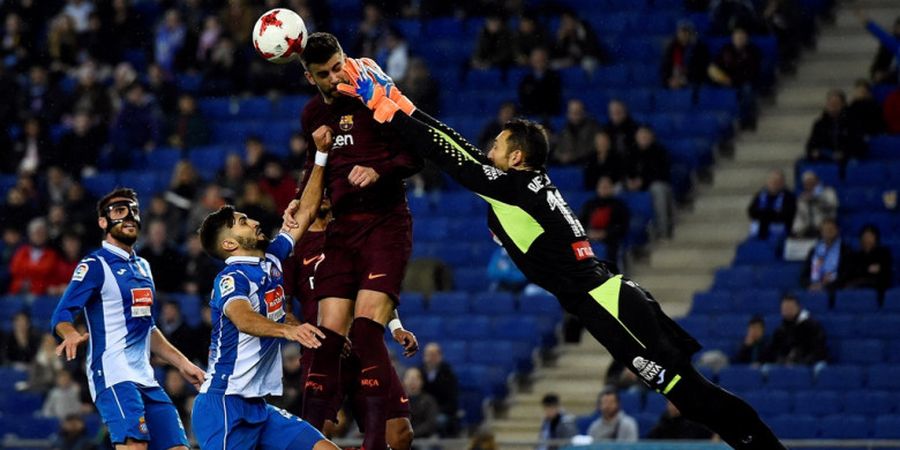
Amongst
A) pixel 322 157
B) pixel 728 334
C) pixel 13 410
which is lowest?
pixel 13 410

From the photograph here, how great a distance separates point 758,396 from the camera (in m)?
15.6

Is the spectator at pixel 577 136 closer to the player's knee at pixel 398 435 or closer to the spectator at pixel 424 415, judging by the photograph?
the spectator at pixel 424 415

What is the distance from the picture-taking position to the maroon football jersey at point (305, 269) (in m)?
10.6

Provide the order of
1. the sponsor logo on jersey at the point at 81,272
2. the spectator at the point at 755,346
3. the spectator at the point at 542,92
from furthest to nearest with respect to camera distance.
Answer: the spectator at the point at 542,92 < the spectator at the point at 755,346 < the sponsor logo on jersey at the point at 81,272

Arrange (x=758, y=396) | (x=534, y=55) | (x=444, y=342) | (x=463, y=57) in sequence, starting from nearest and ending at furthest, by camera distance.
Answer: (x=758, y=396) → (x=444, y=342) → (x=534, y=55) → (x=463, y=57)

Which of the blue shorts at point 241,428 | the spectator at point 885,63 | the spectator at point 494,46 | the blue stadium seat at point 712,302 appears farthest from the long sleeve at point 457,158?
the spectator at point 494,46

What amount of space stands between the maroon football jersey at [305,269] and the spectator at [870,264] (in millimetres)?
7442

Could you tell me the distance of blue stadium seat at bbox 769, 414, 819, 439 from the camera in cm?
1523

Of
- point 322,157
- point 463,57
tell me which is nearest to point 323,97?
point 322,157

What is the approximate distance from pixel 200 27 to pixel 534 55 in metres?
5.53

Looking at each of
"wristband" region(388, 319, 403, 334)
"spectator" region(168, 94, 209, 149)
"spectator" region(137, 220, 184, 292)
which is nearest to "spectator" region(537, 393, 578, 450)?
"wristband" region(388, 319, 403, 334)

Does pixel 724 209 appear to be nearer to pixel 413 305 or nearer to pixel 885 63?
pixel 885 63

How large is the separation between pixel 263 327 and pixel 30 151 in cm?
1430

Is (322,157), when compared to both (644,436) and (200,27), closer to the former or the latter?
(644,436)
